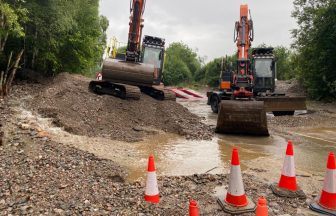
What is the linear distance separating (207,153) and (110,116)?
3722mm

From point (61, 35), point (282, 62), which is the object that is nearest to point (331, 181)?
point (61, 35)

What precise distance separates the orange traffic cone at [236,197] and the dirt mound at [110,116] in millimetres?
4490

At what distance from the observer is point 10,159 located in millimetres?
5578

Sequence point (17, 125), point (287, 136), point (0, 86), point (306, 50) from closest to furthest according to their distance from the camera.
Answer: point (17, 125), point (287, 136), point (0, 86), point (306, 50)

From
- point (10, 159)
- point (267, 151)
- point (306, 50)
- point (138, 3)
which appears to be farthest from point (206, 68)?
point (10, 159)

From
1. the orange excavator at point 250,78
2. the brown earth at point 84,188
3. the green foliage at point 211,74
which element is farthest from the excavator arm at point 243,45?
the green foliage at point 211,74

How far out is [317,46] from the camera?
21.8 metres

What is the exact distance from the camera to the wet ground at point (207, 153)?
6234 millimetres

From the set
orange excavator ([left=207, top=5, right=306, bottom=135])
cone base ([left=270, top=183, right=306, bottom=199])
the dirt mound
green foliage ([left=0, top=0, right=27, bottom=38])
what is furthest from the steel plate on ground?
cone base ([left=270, top=183, right=306, bottom=199])

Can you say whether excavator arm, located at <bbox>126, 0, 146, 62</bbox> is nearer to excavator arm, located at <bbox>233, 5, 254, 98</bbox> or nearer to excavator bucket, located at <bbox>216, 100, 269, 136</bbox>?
excavator arm, located at <bbox>233, 5, 254, 98</bbox>

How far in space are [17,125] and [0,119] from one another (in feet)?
2.60

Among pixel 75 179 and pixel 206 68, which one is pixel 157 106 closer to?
pixel 75 179

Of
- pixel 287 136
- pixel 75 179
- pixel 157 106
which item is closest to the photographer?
pixel 75 179

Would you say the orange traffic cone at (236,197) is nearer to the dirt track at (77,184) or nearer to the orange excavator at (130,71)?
the dirt track at (77,184)
